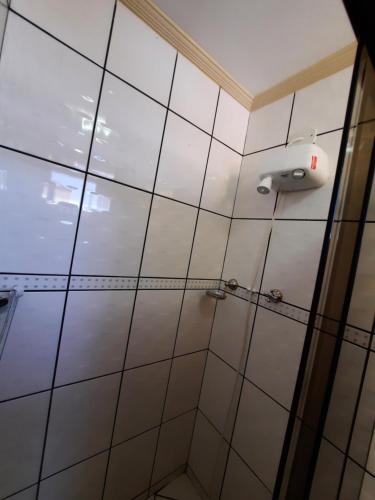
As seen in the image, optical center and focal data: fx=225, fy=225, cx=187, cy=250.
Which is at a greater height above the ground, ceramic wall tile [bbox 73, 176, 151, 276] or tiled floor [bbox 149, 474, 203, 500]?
ceramic wall tile [bbox 73, 176, 151, 276]

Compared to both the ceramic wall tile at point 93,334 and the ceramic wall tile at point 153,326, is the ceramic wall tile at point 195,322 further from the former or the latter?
the ceramic wall tile at point 93,334

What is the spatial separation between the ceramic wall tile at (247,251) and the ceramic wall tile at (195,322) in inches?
6.4

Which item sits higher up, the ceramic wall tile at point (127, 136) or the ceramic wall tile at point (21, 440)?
the ceramic wall tile at point (127, 136)

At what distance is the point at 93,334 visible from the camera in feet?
2.52

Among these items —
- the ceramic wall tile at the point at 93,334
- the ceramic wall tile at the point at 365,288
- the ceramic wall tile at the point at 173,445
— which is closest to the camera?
the ceramic wall tile at the point at 365,288

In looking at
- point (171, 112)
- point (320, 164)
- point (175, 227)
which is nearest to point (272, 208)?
point (320, 164)

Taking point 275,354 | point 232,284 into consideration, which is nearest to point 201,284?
point 232,284

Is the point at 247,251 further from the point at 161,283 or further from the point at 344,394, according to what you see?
the point at 344,394

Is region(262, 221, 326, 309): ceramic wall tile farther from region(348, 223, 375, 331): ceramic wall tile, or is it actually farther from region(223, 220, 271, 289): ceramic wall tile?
region(348, 223, 375, 331): ceramic wall tile

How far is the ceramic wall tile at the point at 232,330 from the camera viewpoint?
3.13 feet

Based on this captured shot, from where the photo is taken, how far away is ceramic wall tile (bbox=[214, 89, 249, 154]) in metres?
0.97

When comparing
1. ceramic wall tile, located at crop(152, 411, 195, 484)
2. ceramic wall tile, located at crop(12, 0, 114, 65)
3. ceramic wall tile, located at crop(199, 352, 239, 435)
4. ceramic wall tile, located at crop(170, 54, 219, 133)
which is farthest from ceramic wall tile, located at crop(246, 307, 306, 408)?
ceramic wall tile, located at crop(12, 0, 114, 65)

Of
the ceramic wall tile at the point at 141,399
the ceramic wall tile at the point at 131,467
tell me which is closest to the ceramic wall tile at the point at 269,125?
the ceramic wall tile at the point at 141,399

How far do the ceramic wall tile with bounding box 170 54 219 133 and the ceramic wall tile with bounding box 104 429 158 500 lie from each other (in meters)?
1.34
